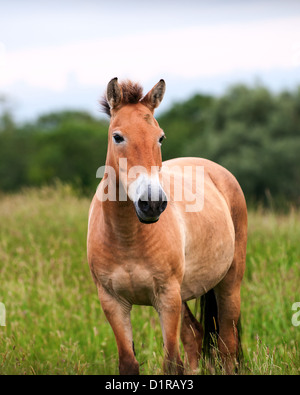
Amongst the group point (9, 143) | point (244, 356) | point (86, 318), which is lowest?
point (244, 356)

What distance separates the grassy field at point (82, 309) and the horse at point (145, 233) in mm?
498

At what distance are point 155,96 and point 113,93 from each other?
0.30 metres

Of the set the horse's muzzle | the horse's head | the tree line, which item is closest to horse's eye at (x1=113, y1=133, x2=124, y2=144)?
the horse's head

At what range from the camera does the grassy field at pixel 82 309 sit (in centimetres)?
422

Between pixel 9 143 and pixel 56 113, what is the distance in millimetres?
22022

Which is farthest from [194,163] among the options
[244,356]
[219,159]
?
[219,159]

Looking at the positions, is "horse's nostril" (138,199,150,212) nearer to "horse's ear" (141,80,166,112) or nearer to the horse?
the horse

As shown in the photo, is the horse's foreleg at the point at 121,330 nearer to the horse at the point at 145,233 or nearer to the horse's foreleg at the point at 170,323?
the horse at the point at 145,233

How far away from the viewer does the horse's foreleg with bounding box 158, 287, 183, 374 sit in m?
3.32

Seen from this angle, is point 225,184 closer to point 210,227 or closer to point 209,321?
point 210,227

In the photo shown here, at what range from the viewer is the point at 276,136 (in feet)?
104

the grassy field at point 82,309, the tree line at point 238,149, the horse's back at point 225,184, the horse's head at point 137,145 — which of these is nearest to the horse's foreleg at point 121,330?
the grassy field at point 82,309

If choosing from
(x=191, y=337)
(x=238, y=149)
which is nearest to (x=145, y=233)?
(x=191, y=337)
